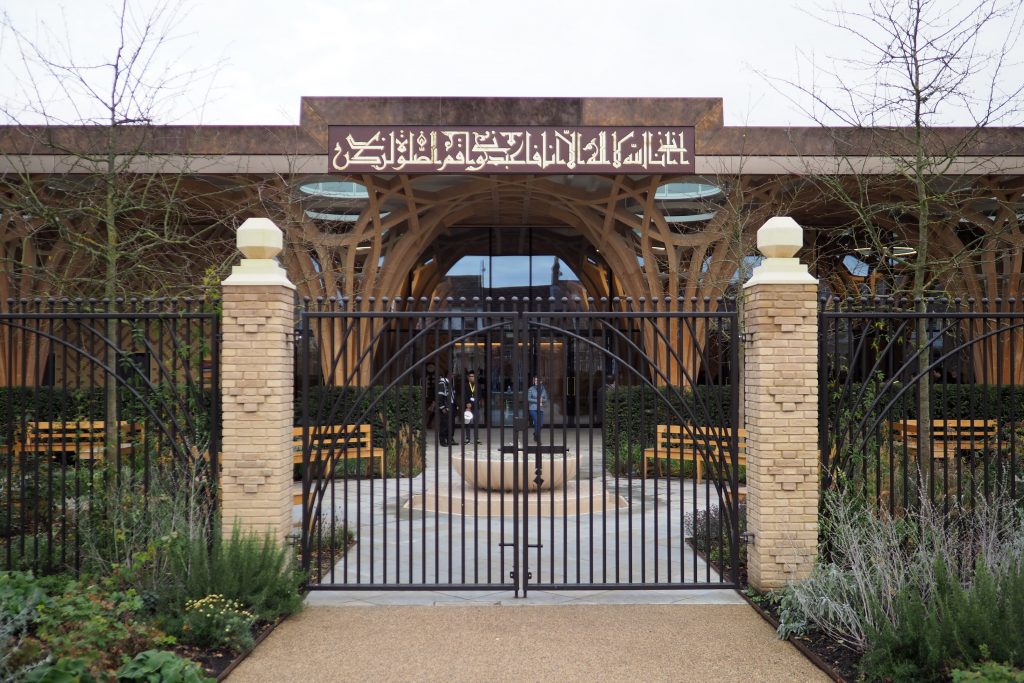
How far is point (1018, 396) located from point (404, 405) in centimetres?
1246

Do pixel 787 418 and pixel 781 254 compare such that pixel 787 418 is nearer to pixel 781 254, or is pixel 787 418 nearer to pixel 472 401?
pixel 781 254

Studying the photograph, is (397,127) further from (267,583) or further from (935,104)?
(267,583)

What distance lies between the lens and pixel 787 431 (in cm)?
697

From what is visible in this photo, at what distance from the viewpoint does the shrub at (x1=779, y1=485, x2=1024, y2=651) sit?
5.66 m

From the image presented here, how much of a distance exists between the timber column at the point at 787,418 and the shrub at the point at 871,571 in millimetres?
246

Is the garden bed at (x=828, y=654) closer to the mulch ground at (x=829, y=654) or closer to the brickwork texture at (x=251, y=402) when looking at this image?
the mulch ground at (x=829, y=654)

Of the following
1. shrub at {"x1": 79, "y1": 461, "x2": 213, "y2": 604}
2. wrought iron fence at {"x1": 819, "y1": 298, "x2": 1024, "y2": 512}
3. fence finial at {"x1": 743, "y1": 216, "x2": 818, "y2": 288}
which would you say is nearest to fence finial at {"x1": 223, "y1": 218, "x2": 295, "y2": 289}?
shrub at {"x1": 79, "y1": 461, "x2": 213, "y2": 604}

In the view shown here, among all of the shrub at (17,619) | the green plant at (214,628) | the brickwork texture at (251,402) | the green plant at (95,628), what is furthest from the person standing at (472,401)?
the shrub at (17,619)

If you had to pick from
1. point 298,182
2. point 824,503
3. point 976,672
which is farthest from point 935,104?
point 298,182

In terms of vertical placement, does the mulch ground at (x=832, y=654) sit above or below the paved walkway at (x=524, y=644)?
above

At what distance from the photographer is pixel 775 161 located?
1756cm

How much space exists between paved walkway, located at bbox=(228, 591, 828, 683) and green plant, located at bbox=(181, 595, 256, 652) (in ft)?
0.57

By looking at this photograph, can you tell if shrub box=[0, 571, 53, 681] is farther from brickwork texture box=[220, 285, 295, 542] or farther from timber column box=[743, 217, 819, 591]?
timber column box=[743, 217, 819, 591]

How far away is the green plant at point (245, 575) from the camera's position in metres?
6.20
